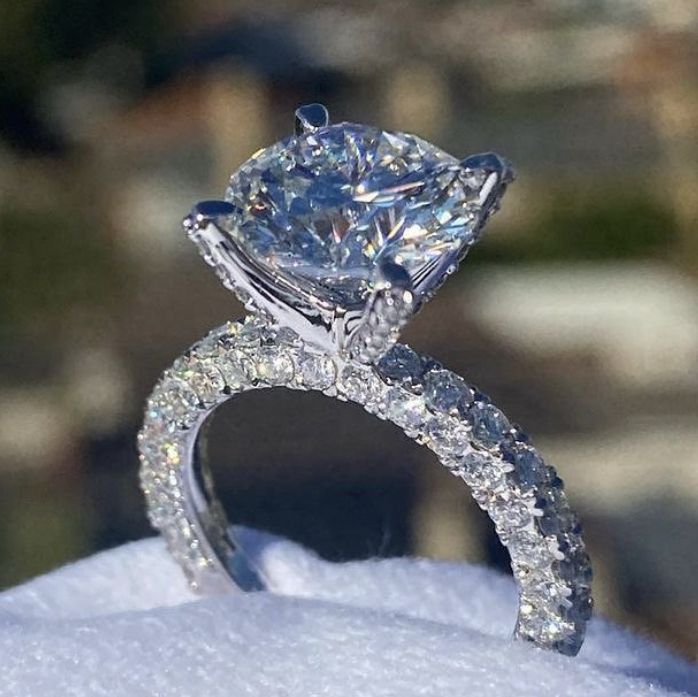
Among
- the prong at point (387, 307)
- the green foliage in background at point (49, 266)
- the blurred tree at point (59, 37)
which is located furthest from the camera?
the blurred tree at point (59, 37)

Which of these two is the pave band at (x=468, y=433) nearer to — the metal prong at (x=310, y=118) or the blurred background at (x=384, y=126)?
the metal prong at (x=310, y=118)

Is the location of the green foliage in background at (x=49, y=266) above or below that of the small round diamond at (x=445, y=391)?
below

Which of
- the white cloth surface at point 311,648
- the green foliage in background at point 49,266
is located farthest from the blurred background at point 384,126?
the white cloth surface at point 311,648

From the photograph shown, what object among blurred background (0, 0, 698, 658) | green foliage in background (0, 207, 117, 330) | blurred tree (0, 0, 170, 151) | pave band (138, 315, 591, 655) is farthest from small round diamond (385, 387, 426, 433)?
blurred tree (0, 0, 170, 151)

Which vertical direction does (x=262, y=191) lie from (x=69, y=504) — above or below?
above

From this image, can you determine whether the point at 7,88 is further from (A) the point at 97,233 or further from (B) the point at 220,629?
(B) the point at 220,629

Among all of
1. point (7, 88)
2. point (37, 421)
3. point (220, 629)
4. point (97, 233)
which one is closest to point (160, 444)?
point (220, 629)

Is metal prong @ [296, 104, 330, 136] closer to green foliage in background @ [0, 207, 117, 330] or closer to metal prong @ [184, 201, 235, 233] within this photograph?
metal prong @ [184, 201, 235, 233]

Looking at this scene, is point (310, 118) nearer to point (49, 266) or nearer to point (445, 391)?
point (445, 391)
